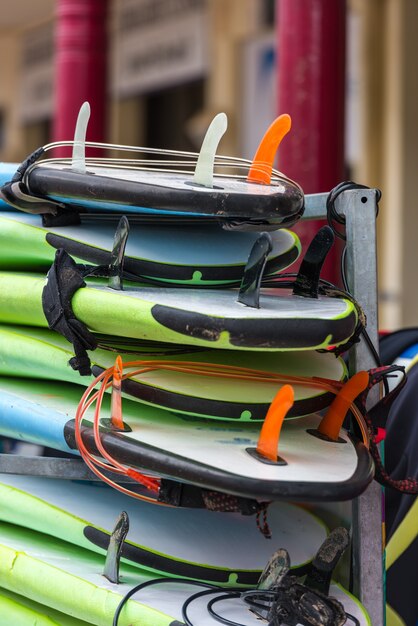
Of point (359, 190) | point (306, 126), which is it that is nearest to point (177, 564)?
point (359, 190)

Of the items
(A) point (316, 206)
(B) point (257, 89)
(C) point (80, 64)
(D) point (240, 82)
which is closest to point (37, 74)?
(D) point (240, 82)

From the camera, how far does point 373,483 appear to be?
4.59 ft

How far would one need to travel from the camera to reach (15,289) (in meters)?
1.53

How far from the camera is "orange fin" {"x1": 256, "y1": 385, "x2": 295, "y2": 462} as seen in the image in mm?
1171

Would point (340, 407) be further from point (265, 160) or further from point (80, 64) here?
point (80, 64)

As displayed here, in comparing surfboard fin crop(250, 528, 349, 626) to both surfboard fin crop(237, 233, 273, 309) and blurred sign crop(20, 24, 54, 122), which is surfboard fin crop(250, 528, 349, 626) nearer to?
surfboard fin crop(237, 233, 273, 309)

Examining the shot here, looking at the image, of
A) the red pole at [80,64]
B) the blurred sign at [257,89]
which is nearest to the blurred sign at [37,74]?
the blurred sign at [257,89]

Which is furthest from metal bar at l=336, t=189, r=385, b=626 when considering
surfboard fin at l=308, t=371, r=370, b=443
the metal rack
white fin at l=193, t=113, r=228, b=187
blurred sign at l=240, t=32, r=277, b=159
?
blurred sign at l=240, t=32, r=277, b=159

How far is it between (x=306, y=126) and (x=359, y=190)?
4.96ft

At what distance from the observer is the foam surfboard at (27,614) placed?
1.48 meters

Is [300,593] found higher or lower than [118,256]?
lower

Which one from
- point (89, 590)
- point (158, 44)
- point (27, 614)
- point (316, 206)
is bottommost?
point (27, 614)

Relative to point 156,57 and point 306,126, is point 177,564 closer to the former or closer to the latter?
point 306,126

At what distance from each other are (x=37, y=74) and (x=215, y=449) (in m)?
7.80
